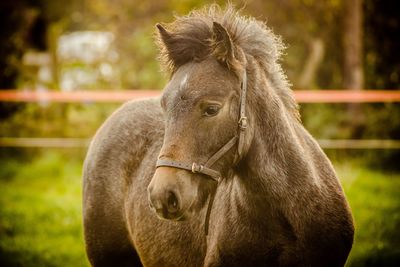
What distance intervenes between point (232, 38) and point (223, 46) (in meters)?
0.21

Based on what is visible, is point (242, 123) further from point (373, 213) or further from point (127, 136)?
point (373, 213)

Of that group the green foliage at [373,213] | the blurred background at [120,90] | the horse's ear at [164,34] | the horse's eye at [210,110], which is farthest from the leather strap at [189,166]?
the blurred background at [120,90]

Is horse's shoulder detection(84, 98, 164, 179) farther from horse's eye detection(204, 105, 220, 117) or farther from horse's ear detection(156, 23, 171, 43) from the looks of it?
horse's eye detection(204, 105, 220, 117)

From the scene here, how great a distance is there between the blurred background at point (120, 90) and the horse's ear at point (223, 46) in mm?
3673

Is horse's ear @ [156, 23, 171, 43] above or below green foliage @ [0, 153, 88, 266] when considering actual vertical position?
above

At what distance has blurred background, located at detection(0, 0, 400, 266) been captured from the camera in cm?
696

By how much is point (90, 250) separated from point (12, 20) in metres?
8.47

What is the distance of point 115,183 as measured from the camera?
13.4 feet

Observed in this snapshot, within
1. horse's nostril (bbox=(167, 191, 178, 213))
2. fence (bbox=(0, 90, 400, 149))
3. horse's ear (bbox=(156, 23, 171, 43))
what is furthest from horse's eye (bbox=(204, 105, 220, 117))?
fence (bbox=(0, 90, 400, 149))

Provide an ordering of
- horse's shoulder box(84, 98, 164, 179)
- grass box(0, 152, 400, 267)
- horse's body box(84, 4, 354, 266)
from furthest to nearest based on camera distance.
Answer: grass box(0, 152, 400, 267)
horse's shoulder box(84, 98, 164, 179)
horse's body box(84, 4, 354, 266)

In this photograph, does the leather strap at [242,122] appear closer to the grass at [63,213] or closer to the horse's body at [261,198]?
the horse's body at [261,198]

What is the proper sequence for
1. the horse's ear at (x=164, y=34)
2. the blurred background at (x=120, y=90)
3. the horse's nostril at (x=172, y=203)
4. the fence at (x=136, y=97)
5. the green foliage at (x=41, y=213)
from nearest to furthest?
the horse's nostril at (x=172, y=203) < the horse's ear at (x=164, y=34) < the green foliage at (x=41, y=213) < the blurred background at (x=120, y=90) < the fence at (x=136, y=97)

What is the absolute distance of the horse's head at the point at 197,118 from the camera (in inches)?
101

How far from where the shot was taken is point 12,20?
11133 millimetres
